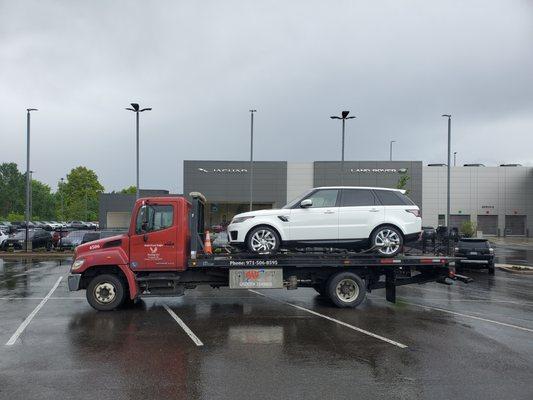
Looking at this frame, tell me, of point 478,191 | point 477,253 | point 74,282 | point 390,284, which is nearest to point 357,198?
point 390,284

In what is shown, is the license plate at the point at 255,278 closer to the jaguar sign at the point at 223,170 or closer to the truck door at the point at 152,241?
the truck door at the point at 152,241

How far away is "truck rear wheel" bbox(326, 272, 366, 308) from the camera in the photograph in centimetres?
1068

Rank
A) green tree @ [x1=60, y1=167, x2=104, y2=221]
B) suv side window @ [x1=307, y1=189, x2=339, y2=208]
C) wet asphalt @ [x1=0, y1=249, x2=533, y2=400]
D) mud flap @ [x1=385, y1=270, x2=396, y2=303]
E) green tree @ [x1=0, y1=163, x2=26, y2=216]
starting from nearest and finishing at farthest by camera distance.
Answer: wet asphalt @ [x1=0, y1=249, x2=533, y2=400] < suv side window @ [x1=307, y1=189, x2=339, y2=208] < mud flap @ [x1=385, y1=270, x2=396, y2=303] < green tree @ [x1=60, y1=167, x2=104, y2=221] < green tree @ [x1=0, y1=163, x2=26, y2=216]

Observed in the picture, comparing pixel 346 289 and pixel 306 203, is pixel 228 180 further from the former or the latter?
pixel 306 203

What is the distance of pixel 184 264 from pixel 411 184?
4755 cm

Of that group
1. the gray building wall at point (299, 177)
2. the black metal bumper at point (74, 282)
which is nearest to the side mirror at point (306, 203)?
the black metal bumper at point (74, 282)

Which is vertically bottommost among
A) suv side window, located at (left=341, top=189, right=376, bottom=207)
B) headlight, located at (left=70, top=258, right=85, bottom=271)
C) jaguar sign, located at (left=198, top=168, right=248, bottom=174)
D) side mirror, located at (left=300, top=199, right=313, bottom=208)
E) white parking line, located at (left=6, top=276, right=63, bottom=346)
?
white parking line, located at (left=6, top=276, right=63, bottom=346)

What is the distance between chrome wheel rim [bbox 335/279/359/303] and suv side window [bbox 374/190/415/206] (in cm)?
194

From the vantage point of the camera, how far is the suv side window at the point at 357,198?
10523 millimetres

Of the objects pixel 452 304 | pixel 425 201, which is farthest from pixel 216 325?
pixel 425 201

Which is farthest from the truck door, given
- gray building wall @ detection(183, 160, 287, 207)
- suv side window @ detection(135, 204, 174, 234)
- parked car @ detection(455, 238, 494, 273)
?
gray building wall @ detection(183, 160, 287, 207)

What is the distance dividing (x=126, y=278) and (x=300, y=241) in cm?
383

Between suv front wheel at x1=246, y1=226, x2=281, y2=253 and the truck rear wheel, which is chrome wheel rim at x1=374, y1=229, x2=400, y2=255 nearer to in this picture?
the truck rear wheel

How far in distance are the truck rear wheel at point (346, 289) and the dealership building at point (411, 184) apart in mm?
42892
